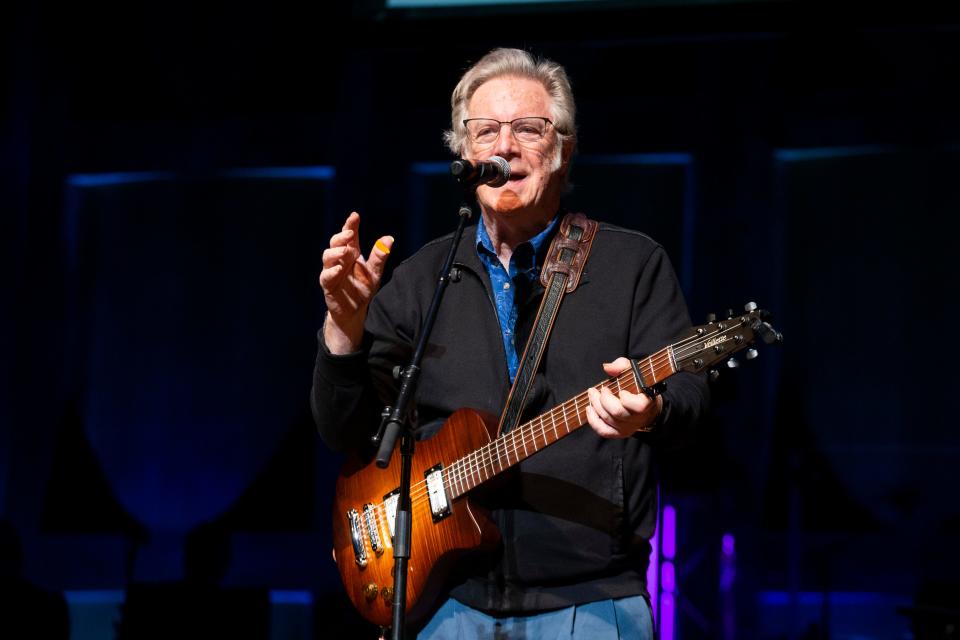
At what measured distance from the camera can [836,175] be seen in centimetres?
525

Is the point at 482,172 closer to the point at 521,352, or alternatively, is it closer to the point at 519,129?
the point at 519,129

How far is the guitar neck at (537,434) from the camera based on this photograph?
2268 mm

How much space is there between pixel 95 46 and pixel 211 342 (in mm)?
1741

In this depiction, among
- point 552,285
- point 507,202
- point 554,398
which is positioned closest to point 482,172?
point 507,202

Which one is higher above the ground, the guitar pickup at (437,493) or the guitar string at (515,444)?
the guitar string at (515,444)

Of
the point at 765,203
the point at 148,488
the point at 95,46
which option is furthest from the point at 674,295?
the point at 95,46

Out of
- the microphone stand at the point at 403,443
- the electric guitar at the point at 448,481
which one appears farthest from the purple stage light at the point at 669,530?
the microphone stand at the point at 403,443

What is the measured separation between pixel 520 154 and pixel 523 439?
76 cm

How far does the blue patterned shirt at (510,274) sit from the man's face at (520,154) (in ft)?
0.25

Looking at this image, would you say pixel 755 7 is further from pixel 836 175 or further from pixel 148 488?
pixel 148 488

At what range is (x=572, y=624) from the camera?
7.69ft

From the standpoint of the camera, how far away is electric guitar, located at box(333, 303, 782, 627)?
2246 mm

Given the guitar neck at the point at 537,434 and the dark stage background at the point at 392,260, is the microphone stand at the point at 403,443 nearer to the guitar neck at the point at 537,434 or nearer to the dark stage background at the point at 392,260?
the guitar neck at the point at 537,434

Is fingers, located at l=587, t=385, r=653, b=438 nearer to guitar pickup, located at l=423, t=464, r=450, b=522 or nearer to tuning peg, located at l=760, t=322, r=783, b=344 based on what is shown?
tuning peg, located at l=760, t=322, r=783, b=344
